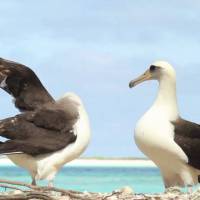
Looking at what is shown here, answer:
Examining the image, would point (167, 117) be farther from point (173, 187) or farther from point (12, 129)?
point (12, 129)

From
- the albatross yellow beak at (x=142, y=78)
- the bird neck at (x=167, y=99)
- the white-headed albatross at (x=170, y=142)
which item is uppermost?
the albatross yellow beak at (x=142, y=78)

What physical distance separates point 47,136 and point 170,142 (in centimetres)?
150

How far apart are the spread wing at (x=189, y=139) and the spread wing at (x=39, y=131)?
4.23 ft

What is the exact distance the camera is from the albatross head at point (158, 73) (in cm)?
1162

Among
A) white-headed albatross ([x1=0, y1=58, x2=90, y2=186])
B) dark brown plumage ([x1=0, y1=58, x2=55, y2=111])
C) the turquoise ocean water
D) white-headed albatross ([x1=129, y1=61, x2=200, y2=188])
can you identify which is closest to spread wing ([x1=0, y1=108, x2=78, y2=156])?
white-headed albatross ([x1=0, y1=58, x2=90, y2=186])

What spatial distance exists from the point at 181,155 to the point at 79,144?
49.7 inches

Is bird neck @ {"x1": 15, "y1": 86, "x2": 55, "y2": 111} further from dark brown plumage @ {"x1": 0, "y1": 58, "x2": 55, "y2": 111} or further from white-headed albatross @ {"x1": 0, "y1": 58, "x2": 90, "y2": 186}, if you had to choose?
white-headed albatross @ {"x1": 0, "y1": 58, "x2": 90, "y2": 186}

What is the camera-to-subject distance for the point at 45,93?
11.7 meters

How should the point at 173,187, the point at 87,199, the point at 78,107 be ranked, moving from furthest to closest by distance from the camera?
the point at 78,107, the point at 173,187, the point at 87,199

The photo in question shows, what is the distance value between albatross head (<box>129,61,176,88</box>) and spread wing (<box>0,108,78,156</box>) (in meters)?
1.35

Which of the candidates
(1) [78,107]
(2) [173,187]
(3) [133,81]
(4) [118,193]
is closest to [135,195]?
(4) [118,193]

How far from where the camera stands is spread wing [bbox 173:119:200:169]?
1073 cm

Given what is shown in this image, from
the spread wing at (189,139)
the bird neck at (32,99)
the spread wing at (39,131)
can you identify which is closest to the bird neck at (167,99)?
the spread wing at (189,139)

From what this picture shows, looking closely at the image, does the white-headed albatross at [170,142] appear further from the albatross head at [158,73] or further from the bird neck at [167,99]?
the albatross head at [158,73]
